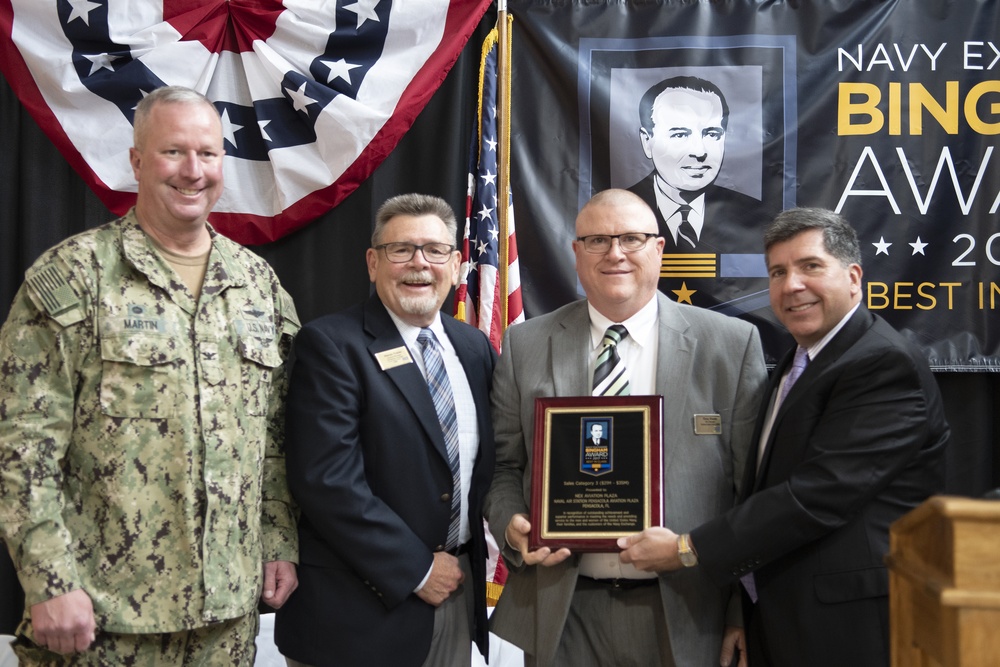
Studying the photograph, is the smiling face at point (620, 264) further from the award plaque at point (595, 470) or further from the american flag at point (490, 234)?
the american flag at point (490, 234)

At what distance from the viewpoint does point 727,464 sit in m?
2.81

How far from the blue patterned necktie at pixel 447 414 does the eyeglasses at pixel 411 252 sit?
0.88ft

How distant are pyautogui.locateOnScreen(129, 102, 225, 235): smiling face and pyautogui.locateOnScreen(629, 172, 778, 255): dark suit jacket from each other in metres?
2.48

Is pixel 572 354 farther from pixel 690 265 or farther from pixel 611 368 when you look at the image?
pixel 690 265

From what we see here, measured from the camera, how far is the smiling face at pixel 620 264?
9.46 feet

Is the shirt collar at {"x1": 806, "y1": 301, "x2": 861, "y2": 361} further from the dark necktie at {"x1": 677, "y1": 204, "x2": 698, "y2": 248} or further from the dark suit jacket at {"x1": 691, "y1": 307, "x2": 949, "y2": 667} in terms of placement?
the dark necktie at {"x1": 677, "y1": 204, "x2": 698, "y2": 248}

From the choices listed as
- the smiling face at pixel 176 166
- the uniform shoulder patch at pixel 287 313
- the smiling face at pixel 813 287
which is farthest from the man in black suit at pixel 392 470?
the smiling face at pixel 813 287

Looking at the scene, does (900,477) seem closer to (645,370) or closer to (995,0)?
(645,370)

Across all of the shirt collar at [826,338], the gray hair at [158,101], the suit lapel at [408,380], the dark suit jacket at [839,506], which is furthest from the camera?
the suit lapel at [408,380]

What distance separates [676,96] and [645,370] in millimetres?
2246

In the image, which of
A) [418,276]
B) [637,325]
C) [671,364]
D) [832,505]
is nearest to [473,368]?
[418,276]

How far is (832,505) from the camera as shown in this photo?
2428 mm

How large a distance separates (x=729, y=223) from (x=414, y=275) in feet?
7.29

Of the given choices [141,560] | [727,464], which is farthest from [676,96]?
[141,560]
